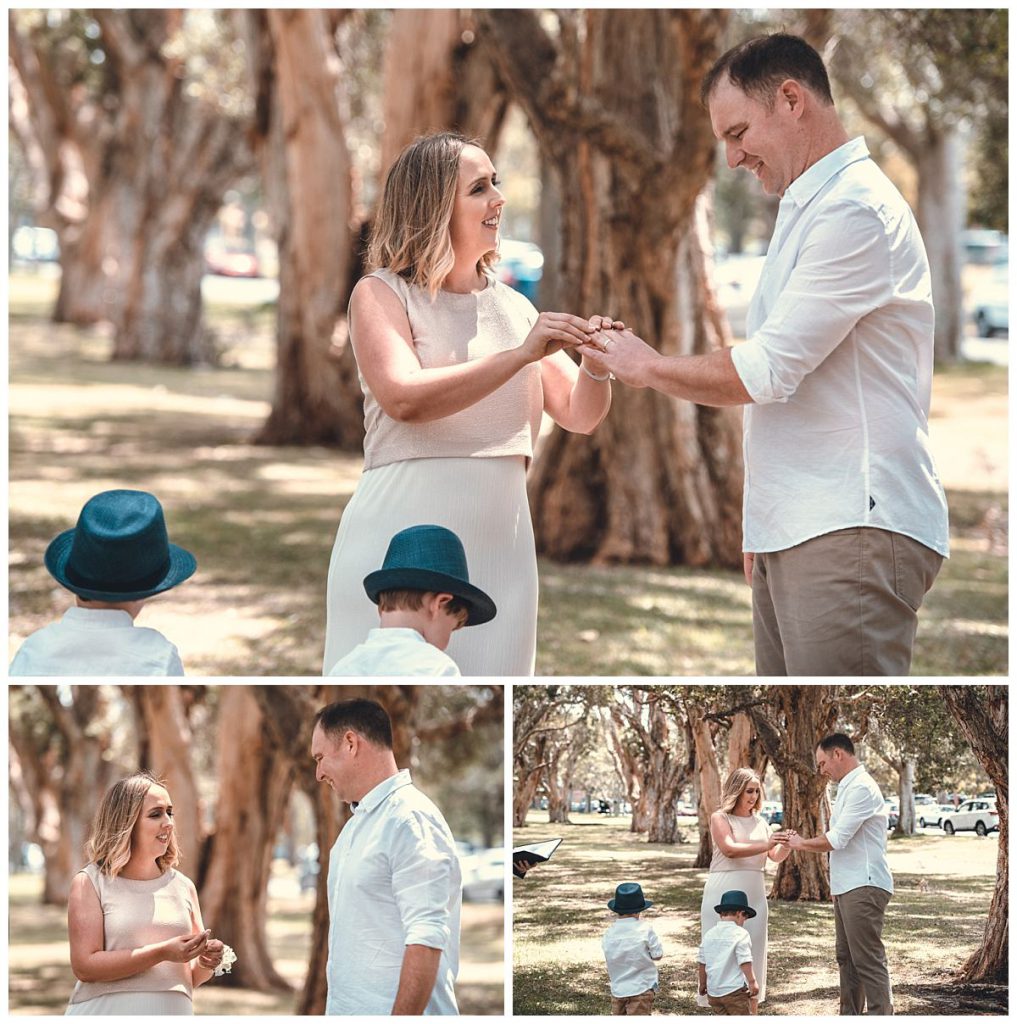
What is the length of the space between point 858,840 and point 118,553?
6.47ft

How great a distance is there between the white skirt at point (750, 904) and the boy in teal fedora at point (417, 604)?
2.86 feet

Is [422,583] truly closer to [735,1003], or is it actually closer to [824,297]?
[824,297]

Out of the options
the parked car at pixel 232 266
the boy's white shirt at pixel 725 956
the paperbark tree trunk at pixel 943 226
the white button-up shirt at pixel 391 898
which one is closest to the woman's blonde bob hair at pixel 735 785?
the boy's white shirt at pixel 725 956

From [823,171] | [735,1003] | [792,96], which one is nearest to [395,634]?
[735,1003]

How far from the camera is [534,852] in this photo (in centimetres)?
358

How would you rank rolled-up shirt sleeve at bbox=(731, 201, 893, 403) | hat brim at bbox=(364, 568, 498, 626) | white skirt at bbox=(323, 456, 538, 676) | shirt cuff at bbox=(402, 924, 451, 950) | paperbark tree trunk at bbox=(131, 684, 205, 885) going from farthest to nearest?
paperbark tree trunk at bbox=(131, 684, 205, 885)
white skirt at bbox=(323, 456, 538, 676)
hat brim at bbox=(364, 568, 498, 626)
rolled-up shirt sleeve at bbox=(731, 201, 893, 403)
shirt cuff at bbox=(402, 924, 451, 950)

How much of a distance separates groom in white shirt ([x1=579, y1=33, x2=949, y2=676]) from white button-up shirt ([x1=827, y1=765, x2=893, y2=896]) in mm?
348

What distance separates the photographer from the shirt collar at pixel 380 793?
329 centimetres

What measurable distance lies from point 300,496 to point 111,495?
8941mm

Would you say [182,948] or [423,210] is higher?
[423,210]

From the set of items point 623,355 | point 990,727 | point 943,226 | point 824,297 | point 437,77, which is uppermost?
point 943,226

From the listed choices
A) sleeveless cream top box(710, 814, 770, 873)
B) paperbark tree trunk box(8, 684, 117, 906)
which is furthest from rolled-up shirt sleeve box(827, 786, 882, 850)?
paperbark tree trunk box(8, 684, 117, 906)

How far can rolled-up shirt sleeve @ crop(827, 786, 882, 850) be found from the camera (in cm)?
355

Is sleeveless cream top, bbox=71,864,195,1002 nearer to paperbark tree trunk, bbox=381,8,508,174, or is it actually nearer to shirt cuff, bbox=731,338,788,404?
shirt cuff, bbox=731,338,788,404
